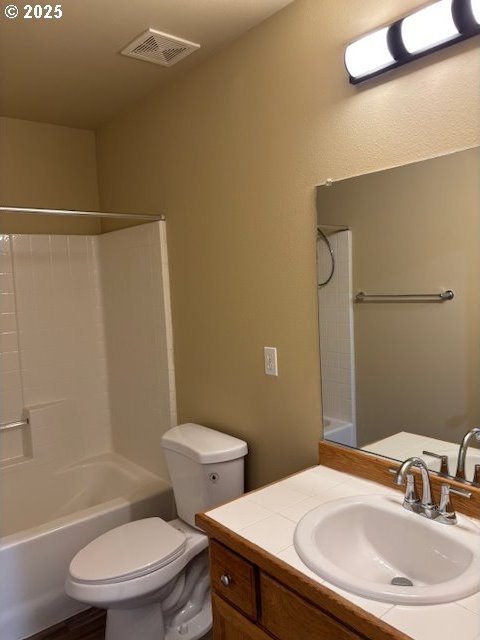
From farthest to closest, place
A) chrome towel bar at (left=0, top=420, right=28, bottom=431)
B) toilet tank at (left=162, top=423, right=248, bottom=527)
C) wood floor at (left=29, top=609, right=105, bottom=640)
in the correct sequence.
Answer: chrome towel bar at (left=0, top=420, right=28, bottom=431) → wood floor at (left=29, top=609, right=105, bottom=640) → toilet tank at (left=162, top=423, right=248, bottom=527)

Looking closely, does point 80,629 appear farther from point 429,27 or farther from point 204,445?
point 429,27

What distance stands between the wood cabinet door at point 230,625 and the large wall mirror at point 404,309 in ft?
2.05

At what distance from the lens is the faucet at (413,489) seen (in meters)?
1.30

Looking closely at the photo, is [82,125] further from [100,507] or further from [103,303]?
[100,507]

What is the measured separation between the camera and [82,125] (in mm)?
2943

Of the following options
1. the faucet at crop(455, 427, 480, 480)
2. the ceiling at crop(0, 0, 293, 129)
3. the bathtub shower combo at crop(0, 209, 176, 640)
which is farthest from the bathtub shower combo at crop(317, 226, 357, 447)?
the bathtub shower combo at crop(0, 209, 176, 640)

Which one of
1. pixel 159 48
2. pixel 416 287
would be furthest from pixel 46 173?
pixel 416 287

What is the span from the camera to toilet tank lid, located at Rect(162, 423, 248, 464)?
6.53ft

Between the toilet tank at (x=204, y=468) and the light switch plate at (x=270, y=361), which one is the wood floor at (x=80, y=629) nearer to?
the toilet tank at (x=204, y=468)

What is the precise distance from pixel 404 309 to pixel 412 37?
0.75 meters

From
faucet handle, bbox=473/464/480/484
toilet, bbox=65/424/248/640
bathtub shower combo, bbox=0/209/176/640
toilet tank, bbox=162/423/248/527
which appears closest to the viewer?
faucet handle, bbox=473/464/480/484

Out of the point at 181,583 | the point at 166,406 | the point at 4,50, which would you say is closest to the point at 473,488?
the point at 181,583

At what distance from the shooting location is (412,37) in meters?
1.34

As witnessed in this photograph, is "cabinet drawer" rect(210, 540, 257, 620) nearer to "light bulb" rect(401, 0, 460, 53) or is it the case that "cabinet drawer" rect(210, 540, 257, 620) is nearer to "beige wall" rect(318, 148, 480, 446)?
"beige wall" rect(318, 148, 480, 446)
